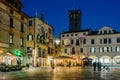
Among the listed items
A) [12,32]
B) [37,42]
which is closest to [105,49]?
[37,42]

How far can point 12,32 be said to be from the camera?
45.7 m

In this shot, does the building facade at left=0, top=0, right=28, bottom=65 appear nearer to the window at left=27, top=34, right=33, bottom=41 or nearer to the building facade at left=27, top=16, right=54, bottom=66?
the building facade at left=27, top=16, right=54, bottom=66

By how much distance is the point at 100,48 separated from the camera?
90625 millimetres

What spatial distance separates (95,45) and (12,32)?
50.7m

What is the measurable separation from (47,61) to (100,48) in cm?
2255

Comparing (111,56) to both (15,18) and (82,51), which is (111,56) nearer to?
(82,51)

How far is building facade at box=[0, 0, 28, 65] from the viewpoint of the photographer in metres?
41.4

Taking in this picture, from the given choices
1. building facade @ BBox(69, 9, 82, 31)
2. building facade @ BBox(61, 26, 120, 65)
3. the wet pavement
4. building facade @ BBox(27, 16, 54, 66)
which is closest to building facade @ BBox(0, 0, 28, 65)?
the wet pavement

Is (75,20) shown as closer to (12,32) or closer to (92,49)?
(92,49)

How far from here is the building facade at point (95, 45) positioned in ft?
289

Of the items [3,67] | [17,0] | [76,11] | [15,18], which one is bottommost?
[3,67]

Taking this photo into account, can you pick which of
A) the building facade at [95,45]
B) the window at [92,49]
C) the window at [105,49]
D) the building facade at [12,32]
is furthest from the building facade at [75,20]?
the building facade at [12,32]

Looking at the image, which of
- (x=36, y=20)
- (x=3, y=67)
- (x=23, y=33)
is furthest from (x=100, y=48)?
(x=3, y=67)

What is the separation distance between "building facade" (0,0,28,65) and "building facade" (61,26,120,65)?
42.3 m
